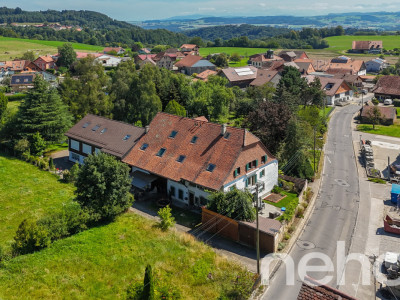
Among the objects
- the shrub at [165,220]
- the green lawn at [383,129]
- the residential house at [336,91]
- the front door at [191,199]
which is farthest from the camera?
the residential house at [336,91]

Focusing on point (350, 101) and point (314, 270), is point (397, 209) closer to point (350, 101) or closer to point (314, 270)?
point (314, 270)

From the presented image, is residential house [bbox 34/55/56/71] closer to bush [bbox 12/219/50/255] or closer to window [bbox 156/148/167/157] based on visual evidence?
window [bbox 156/148/167/157]

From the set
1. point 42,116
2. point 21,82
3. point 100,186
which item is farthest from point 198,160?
point 21,82

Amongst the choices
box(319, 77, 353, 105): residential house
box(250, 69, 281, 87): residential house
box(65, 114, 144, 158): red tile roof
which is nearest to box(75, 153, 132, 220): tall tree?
box(65, 114, 144, 158): red tile roof

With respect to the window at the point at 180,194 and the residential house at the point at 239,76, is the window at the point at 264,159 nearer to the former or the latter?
the window at the point at 180,194

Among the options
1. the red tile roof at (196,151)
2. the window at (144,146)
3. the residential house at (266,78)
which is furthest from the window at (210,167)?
the residential house at (266,78)

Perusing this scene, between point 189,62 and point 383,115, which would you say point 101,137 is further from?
point 189,62
